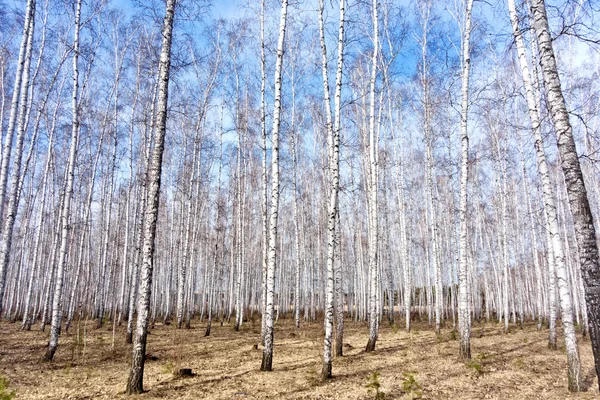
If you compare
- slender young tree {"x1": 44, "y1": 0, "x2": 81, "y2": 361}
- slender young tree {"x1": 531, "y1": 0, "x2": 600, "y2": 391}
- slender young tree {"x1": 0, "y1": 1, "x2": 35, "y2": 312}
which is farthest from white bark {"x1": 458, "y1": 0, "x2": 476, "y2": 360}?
slender young tree {"x1": 0, "y1": 1, "x2": 35, "y2": 312}

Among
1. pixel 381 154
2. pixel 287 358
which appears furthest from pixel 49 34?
pixel 381 154

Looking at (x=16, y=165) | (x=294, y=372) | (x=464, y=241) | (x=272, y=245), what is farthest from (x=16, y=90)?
(x=464, y=241)

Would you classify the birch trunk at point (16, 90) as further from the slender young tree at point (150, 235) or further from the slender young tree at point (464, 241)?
the slender young tree at point (464, 241)

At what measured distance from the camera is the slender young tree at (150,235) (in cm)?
604

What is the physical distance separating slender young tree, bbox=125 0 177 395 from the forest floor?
0.46m

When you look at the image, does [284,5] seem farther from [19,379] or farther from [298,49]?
→ [19,379]

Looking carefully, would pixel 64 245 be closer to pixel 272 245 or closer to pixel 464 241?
pixel 272 245

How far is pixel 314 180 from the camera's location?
→ 24.6 m

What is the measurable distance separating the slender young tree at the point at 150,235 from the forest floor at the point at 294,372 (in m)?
0.46

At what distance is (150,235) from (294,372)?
167 inches

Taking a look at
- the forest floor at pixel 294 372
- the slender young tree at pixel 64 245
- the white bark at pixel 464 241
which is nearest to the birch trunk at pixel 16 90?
the slender young tree at pixel 64 245

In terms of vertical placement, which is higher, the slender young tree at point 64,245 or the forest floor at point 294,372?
the slender young tree at point 64,245

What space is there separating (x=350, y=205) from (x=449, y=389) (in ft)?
64.8

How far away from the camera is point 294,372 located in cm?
755
